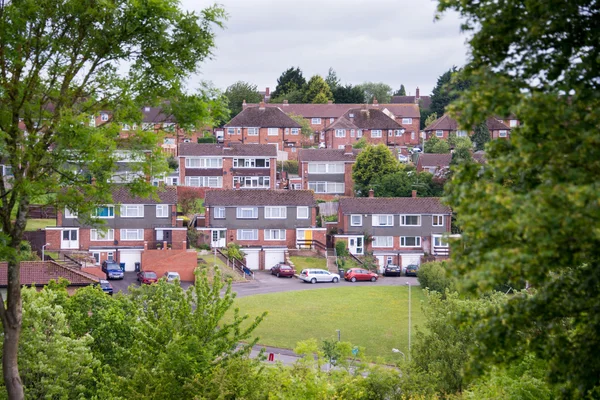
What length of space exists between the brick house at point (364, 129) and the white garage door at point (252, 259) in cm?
3764

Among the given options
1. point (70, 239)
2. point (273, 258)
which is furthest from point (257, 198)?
point (70, 239)

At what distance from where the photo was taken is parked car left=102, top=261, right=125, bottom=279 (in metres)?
47.7

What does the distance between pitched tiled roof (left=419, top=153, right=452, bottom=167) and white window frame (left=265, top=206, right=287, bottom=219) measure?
891 inches

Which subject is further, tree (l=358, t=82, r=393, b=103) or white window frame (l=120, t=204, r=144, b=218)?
tree (l=358, t=82, r=393, b=103)

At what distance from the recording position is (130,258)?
52688 millimetres

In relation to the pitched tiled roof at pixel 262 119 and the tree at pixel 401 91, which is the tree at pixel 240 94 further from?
the tree at pixel 401 91

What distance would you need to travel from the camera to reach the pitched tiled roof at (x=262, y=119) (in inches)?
3447

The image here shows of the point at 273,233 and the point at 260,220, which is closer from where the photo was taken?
the point at 260,220

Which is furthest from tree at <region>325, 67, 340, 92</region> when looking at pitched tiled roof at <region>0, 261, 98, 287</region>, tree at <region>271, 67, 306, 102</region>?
pitched tiled roof at <region>0, 261, 98, 287</region>

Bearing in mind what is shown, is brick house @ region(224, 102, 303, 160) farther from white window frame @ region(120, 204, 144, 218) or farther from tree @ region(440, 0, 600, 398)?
tree @ region(440, 0, 600, 398)

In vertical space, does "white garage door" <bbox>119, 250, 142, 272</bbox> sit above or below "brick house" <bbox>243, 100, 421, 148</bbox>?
below

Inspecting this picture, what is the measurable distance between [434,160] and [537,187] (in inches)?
2718

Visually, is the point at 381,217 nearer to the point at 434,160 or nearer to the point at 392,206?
the point at 392,206

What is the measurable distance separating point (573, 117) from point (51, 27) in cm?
831
